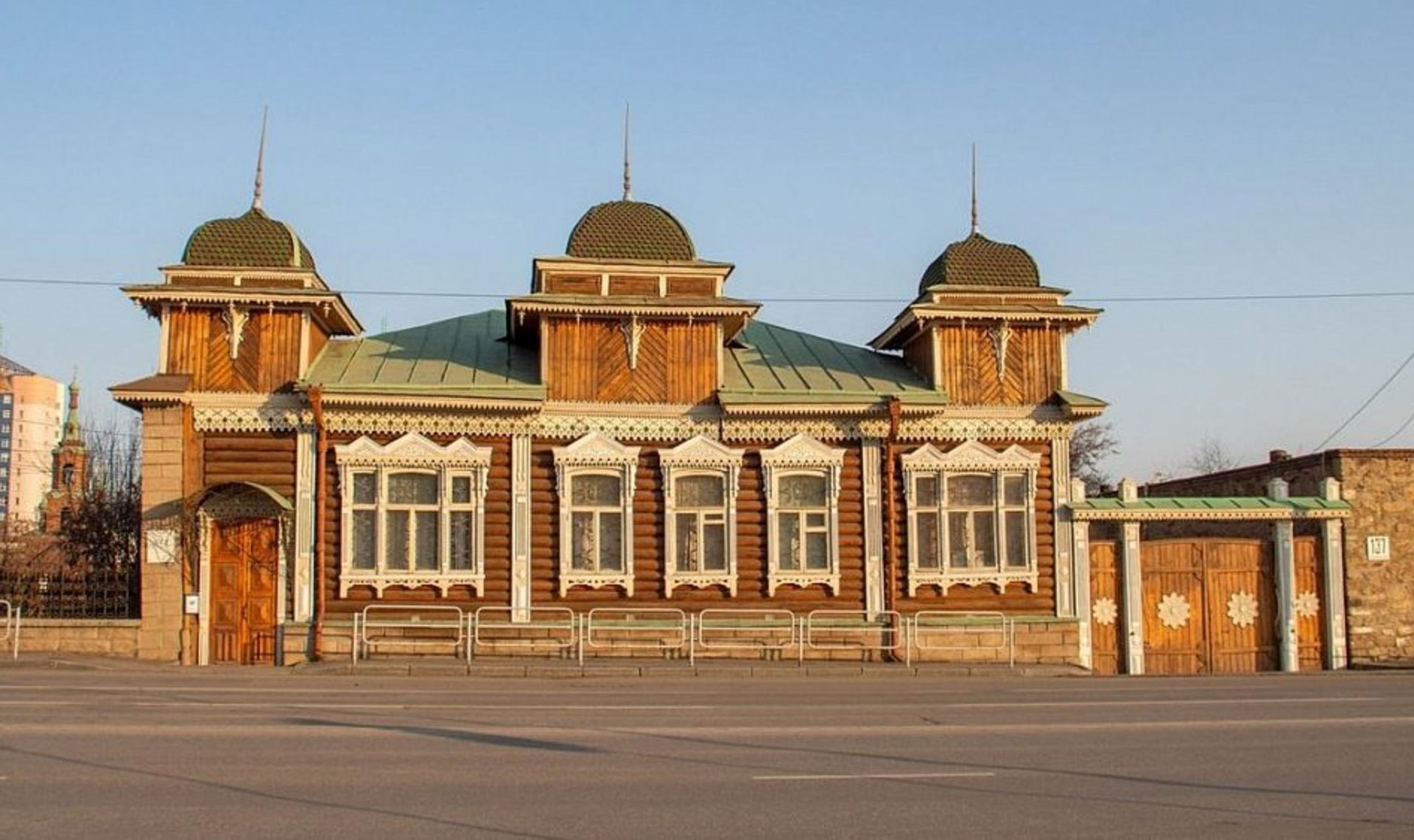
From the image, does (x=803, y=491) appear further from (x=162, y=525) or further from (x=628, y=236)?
(x=162, y=525)

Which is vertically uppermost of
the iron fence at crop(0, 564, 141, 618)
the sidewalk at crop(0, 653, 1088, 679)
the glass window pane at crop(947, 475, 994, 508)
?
the glass window pane at crop(947, 475, 994, 508)

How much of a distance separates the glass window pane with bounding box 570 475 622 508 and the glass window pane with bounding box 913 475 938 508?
5.40 meters

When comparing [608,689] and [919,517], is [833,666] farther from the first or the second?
[608,689]

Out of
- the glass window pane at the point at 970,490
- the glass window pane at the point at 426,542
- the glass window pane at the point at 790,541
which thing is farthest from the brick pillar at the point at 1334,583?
the glass window pane at the point at 426,542

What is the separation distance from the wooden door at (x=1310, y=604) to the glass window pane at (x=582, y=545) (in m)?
12.8

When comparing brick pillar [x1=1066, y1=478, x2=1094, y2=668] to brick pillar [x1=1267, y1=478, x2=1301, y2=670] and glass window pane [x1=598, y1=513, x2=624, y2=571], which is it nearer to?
brick pillar [x1=1267, y1=478, x2=1301, y2=670]

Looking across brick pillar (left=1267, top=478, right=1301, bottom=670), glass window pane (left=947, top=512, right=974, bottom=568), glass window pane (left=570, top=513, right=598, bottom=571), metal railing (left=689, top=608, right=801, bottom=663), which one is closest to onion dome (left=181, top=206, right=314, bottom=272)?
glass window pane (left=570, top=513, right=598, bottom=571)

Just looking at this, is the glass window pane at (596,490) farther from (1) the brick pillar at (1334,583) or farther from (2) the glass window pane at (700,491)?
(1) the brick pillar at (1334,583)

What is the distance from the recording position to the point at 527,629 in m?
23.5

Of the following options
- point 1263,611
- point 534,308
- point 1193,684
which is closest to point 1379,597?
point 1263,611

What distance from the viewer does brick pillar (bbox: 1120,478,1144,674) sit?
80.9ft

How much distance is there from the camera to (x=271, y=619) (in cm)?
2325

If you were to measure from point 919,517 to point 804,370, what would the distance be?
3584 millimetres

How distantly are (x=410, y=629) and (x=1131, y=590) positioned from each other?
504 inches
